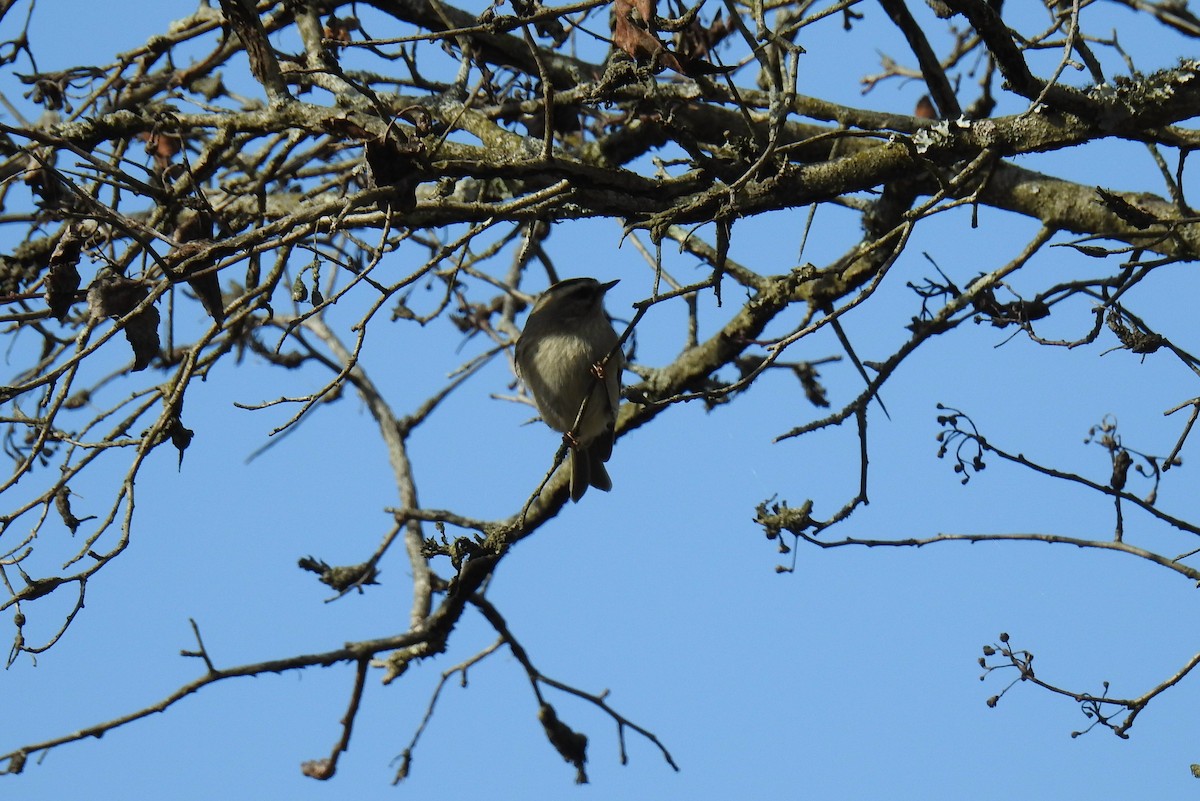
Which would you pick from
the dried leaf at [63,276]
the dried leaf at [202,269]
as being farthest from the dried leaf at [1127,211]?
the dried leaf at [63,276]

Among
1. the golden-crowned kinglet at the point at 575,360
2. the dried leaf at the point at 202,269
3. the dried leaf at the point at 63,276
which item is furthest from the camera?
the golden-crowned kinglet at the point at 575,360

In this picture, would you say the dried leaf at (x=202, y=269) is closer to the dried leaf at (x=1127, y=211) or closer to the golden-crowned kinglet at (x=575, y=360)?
Result: the golden-crowned kinglet at (x=575, y=360)

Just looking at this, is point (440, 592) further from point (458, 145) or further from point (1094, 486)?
point (1094, 486)

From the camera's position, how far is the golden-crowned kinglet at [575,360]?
621 cm

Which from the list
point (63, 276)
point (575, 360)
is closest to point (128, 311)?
point (63, 276)

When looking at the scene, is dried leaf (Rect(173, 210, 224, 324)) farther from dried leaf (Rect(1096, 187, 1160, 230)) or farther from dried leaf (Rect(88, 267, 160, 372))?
dried leaf (Rect(1096, 187, 1160, 230))

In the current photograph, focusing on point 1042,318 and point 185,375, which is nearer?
point 185,375

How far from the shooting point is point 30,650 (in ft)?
12.8

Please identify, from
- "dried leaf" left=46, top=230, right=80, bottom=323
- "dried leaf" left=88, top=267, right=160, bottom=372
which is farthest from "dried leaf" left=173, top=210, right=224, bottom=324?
"dried leaf" left=46, top=230, right=80, bottom=323

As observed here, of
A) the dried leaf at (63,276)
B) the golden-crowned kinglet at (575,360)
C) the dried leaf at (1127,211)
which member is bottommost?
the dried leaf at (1127,211)

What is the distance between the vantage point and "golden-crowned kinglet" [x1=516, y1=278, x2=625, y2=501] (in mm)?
6207

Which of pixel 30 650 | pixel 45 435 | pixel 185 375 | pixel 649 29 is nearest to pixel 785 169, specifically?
pixel 649 29

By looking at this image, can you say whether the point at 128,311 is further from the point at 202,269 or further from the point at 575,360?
the point at 575,360

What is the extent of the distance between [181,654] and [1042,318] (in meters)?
3.21
